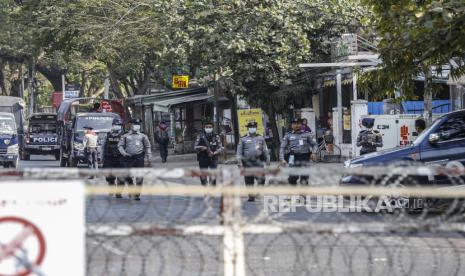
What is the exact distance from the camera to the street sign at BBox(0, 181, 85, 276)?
513cm

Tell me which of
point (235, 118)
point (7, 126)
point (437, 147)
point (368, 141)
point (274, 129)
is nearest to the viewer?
point (437, 147)

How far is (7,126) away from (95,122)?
128 inches

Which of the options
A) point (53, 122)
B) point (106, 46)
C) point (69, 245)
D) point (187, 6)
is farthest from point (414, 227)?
point (53, 122)

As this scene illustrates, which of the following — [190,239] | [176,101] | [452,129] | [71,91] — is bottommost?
[190,239]

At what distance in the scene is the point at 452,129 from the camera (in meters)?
14.2

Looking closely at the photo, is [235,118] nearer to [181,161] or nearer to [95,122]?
[181,161]

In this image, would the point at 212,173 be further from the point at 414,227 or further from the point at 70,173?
the point at 414,227

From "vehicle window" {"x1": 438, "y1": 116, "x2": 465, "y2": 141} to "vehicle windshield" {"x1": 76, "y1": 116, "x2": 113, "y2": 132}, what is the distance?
53.7 ft

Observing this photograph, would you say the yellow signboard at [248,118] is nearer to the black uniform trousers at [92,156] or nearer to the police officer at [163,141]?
the police officer at [163,141]

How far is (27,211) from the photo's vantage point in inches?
202

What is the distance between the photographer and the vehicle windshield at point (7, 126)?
96.6ft

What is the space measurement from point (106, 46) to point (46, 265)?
31.3m

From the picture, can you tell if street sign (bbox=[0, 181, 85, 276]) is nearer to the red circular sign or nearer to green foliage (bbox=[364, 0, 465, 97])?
the red circular sign

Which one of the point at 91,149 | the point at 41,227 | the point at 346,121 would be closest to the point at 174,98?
the point at 346,121
